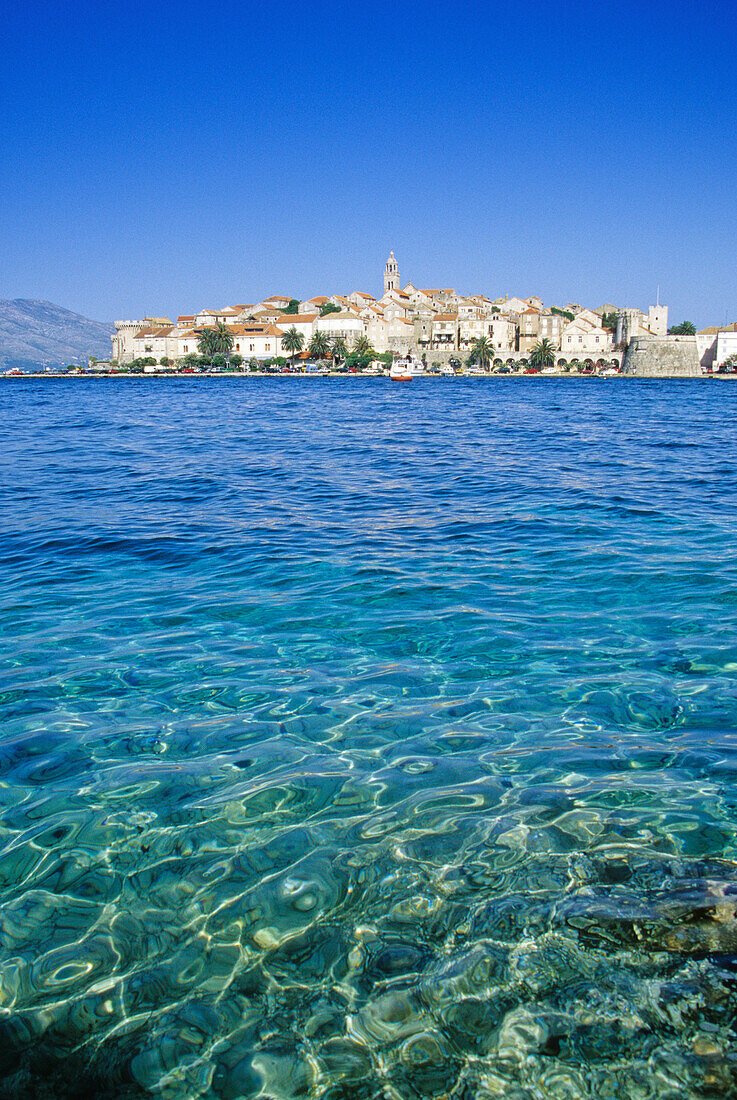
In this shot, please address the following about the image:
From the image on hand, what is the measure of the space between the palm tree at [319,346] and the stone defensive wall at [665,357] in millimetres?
47487

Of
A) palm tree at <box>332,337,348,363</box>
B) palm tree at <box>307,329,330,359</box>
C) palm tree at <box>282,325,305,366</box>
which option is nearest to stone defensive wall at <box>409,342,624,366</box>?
palm tree at <box>332,337,348,363</box>

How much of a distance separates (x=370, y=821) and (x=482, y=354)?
11690 centimetres

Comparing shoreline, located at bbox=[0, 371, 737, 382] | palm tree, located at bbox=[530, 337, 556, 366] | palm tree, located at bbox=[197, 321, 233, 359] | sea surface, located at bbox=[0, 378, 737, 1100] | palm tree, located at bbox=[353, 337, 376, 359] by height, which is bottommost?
sea surface, located at bbox=[0, 378, 737, 1100]

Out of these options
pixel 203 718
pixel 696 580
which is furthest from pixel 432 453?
pixel 203 718

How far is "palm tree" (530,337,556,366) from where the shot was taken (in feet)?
369

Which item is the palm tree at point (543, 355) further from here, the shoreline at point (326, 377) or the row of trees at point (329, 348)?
the row of trees at point (329, 348)

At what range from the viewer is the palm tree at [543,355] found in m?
112

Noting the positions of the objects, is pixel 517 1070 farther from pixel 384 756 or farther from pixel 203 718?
pixel 203 718

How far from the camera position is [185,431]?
25.8m

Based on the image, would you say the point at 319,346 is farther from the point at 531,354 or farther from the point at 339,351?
the point at 531,354

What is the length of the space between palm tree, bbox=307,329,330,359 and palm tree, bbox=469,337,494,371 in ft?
77.0

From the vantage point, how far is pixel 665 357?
308ft

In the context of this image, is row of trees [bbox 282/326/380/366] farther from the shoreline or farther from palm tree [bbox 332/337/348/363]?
the shoreline

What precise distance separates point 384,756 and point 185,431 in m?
23.5
